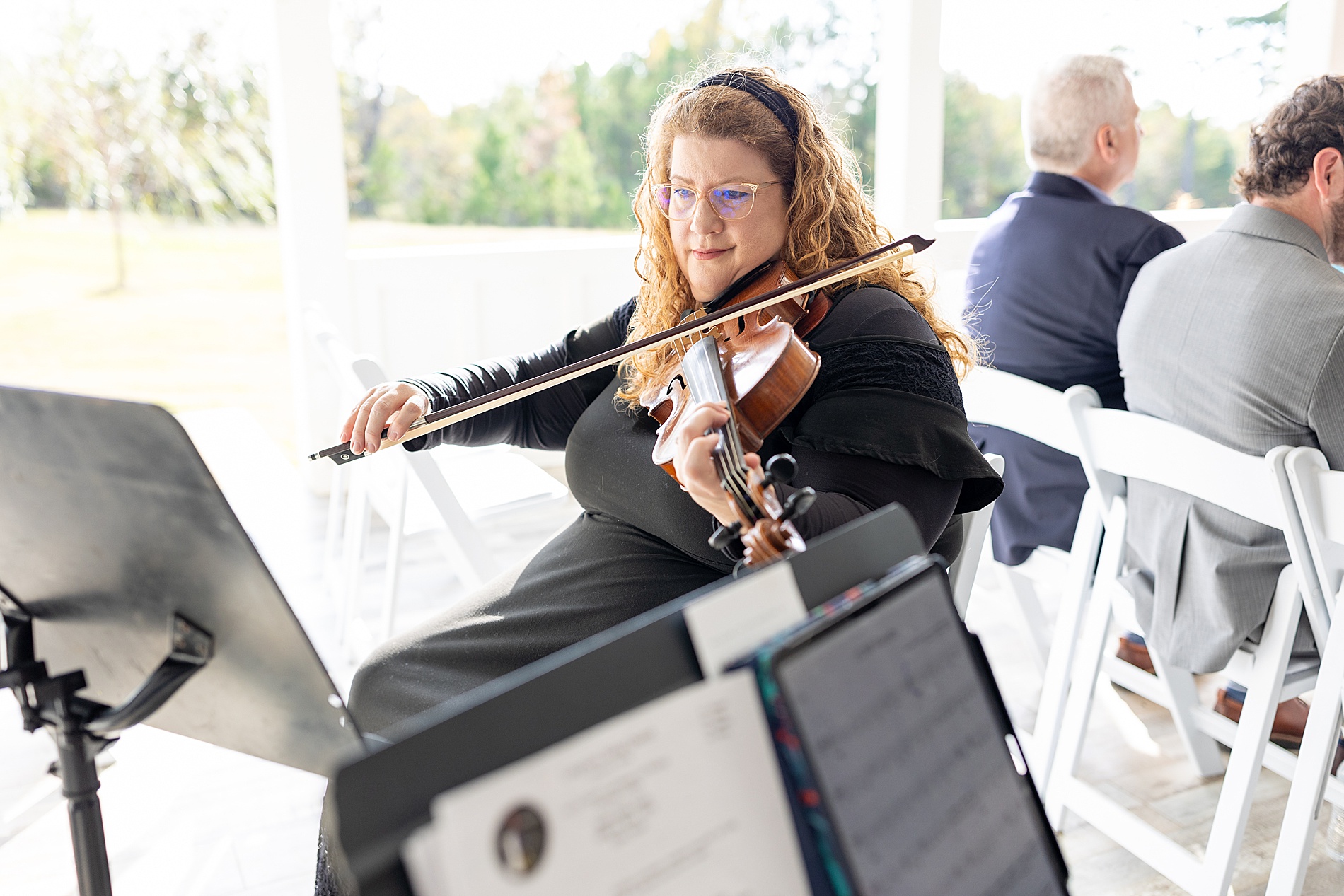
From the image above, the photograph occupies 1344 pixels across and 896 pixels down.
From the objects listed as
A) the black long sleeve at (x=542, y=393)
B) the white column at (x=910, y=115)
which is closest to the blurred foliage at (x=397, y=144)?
the white column at (x=910, y=115)

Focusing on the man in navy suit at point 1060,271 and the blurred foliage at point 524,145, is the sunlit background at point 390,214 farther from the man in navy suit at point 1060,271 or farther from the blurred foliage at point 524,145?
the man in navy suit at point 1060,271

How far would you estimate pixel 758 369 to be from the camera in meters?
1.17

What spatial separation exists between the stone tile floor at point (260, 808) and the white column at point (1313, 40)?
130 inches

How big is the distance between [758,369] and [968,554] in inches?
15.5

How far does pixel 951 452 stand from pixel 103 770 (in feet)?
5.32

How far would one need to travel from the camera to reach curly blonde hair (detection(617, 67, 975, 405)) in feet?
4.32

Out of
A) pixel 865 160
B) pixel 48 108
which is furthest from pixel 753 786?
pixel 48 108

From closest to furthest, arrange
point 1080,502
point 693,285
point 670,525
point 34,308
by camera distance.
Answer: point 670,525, point 693,285, point 1080,502, point 34,308

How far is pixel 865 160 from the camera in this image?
4.61 meters

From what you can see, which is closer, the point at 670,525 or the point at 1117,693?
the point at 670,525

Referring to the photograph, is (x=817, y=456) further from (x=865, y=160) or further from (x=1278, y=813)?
(x=865, y=160)

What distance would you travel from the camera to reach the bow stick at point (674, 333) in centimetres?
126

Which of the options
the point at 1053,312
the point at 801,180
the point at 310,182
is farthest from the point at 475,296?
the point at 801,180

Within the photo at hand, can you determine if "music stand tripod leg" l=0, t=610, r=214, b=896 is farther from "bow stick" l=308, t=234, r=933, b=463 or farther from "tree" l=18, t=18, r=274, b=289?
"tree" l=18, t=18, r=274, b=289
